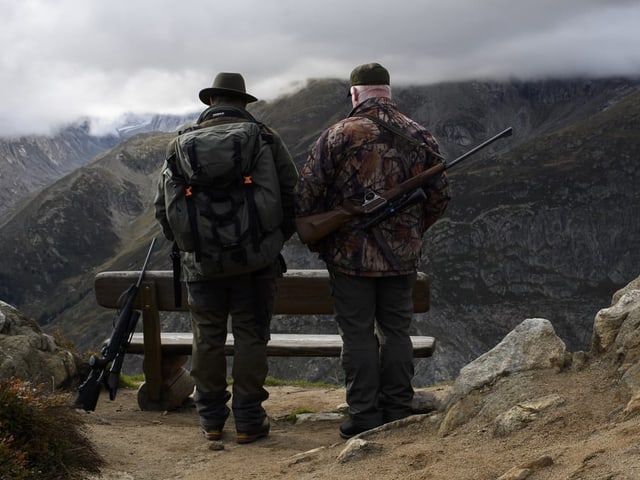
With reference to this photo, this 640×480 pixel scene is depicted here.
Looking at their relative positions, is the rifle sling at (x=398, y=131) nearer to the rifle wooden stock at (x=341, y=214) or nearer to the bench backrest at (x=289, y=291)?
the rifle wooden stock at (x=341, y=214)

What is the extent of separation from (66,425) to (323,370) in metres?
125

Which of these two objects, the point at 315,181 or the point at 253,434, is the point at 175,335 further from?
the point at 315,181

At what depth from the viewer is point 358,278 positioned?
22.4 feet

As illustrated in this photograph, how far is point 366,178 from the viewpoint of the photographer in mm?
6832

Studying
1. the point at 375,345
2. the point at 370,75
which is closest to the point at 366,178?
the point at 370,75

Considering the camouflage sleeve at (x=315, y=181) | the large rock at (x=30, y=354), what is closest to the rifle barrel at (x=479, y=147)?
the camouflage sleeve at (x=315, y=181)

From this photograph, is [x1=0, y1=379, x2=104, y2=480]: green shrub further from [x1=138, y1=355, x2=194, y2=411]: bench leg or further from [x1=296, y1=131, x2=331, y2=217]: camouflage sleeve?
[x1=138, y1=355, x2=194, y2=411]: bench leg

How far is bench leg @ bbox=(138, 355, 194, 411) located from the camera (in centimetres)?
930

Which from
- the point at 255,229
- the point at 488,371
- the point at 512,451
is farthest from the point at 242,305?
the point at 512,451

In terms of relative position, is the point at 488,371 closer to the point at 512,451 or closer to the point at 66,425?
the point at 512,451

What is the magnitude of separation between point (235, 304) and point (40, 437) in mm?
2239

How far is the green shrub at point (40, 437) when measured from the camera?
17.4 ft

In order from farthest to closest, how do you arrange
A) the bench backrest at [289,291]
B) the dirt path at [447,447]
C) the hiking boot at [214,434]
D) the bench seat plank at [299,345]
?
the bench seat plank at [299,345] < the bench backrest at [289,291] < the hiking boot at [214,434] < the dirt path at [447,447]

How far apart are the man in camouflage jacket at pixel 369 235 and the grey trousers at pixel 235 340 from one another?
30.2 inches
